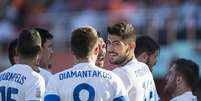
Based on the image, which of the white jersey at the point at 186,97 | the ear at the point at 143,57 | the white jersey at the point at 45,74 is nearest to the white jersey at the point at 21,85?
the white jersey at the point at 45,74

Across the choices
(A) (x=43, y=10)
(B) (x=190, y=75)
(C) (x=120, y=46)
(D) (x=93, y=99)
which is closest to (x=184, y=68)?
(B) (x=190, y=75)

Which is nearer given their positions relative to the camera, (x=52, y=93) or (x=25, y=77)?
(x=52, y=93)

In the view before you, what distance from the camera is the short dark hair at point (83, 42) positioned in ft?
23.2

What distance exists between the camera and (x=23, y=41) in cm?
751

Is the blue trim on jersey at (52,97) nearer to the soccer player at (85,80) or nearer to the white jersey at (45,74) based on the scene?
the soccer player at (85,80)

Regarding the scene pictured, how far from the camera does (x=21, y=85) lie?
7.56 metres

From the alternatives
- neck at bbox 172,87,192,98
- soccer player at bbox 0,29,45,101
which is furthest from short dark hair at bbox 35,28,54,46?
neck at bbox 172,87,192,98

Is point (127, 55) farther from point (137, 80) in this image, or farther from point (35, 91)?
point (35, 91)

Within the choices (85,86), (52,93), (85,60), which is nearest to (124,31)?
(85,60)

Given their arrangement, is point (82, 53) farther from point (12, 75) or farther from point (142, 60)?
point (142, 60)

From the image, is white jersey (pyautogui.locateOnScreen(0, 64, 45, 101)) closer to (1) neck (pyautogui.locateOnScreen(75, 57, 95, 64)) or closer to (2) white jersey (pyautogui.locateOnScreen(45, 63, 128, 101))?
(2) white jersey (pyautogui.locateOnScreen(45, 63, 128, 101))

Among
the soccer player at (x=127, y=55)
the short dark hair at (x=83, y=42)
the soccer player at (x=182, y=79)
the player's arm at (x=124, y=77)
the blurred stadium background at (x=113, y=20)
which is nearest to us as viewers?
the short dark hair at (x=83, y=42)

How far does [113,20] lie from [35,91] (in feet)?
37.6

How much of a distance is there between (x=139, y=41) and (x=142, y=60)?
23 centimetres
